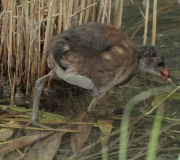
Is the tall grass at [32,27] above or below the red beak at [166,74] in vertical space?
above

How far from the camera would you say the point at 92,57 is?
3.52m

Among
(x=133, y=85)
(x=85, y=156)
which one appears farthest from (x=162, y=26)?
(x=85, y=156)

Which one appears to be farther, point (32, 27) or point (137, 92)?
point (137, 92)

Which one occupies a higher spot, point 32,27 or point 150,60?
point 32,27

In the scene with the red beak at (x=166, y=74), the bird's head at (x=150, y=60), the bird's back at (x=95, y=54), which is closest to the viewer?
the bird's back at (x=95, y=54)

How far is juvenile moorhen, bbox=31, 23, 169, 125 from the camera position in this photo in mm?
3465

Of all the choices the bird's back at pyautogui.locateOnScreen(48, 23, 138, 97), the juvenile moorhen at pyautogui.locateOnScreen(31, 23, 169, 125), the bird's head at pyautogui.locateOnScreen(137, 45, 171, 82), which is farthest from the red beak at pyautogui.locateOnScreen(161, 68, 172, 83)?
the bird's back at pyautogui.locateOnScreen(48, 23, 138, 97)

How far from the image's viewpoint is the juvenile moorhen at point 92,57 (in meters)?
3.46

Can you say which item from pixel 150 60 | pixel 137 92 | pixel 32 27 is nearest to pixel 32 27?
pixel 32 27

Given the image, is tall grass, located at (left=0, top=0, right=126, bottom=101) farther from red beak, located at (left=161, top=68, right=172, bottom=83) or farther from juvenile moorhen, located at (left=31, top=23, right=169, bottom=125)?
red beak, located at (left=161, top=68, right=172, bottom=83)

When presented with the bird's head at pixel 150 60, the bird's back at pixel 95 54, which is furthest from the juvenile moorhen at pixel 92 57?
the bird's head at pixel 150 60

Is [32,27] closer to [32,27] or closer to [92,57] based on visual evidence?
[32,27]

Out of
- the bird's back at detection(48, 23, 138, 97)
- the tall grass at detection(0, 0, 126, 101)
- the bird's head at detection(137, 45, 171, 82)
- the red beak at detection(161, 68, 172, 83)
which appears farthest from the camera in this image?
the red beak at detection(161, 68, 172, 83)

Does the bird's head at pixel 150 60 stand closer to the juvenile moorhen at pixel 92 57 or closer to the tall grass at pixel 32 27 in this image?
the juvenile moorhen at pixel 92 57
